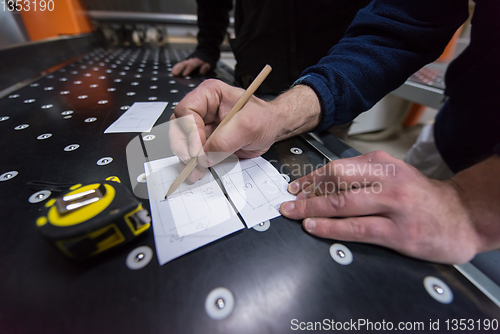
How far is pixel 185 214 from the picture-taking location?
0.32 meters

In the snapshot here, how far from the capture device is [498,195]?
0.28 metres

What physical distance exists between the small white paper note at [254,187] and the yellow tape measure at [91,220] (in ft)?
0.50

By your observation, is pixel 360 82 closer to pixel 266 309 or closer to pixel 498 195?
pixel 498 195

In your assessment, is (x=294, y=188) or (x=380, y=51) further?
(x=380, y=51)

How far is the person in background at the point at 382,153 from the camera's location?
286 mm

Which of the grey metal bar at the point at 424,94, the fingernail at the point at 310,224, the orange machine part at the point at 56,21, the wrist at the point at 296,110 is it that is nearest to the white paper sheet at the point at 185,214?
the fingernail at the point at 310,224

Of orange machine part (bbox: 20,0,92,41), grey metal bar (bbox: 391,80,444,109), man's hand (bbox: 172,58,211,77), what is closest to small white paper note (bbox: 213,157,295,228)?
man's hand (bbox: 172,58,211,77)

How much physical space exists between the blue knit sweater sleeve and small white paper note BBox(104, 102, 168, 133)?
438mm

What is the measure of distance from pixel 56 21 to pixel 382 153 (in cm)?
222

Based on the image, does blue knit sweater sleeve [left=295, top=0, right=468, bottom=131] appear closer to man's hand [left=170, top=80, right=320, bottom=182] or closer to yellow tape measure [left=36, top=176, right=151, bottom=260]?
man's hand [left=170, top=80, right=320, bottom=182]

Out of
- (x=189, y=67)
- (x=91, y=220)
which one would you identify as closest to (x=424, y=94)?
(x=189, y=67)

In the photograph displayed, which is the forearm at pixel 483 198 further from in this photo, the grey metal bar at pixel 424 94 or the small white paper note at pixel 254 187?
the grey metal bar at pixel 424 94

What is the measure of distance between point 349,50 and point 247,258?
55 centimetres

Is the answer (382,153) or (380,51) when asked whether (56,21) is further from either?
(382,153)
